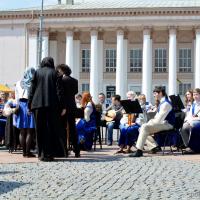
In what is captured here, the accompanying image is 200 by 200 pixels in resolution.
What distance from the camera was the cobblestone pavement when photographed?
712cm

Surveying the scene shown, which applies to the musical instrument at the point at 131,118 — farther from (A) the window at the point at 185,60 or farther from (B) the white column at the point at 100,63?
(A) the window at the point at 185,60

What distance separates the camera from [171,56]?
51062 millimetres

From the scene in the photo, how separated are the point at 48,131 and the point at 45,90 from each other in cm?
82

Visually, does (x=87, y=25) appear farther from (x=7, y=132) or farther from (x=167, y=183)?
(x=167, y=183)

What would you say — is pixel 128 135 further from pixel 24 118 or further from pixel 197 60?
pixel 197 60

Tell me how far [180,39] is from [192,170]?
149 ft

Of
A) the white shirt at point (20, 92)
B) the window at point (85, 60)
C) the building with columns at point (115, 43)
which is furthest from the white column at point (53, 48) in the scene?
the white shirt at point (20, 92)

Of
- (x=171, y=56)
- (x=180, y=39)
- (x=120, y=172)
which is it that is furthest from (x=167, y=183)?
(x=180, y=39)

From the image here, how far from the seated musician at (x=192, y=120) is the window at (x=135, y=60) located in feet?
135

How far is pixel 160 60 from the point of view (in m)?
54.6

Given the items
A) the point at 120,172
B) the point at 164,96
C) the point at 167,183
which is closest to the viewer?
the point at 167,183

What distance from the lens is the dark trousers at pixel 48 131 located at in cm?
1110

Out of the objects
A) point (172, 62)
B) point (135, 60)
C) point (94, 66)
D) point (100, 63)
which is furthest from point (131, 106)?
point (135, 60)

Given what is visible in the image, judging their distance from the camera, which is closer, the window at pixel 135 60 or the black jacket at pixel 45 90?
the black jacket at pixel 45 90
